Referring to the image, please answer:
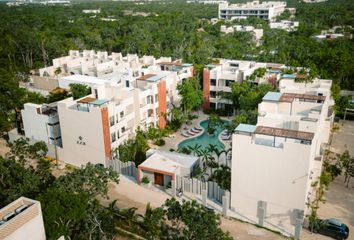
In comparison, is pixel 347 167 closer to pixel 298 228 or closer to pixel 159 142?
pixel 298 228

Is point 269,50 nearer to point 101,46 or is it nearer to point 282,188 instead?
point 101,46

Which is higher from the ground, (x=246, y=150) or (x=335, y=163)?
(x=246, y=150)

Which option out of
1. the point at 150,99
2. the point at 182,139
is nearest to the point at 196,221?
the point at 182,139

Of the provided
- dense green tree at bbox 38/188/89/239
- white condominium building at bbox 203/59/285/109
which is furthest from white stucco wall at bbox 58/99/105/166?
white condominium building at bbox 203/59/285/109

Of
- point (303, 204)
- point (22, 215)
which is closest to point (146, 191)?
point (303, 204)

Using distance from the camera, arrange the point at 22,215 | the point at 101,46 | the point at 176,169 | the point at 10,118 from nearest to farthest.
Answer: the point at 22,215
the point at 176,169
the point at 10,118
the point at 101,46

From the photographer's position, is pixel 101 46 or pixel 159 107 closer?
pixel 159 107

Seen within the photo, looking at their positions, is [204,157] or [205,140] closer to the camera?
[204,157]

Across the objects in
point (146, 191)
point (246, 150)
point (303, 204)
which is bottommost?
point (146, 191)
